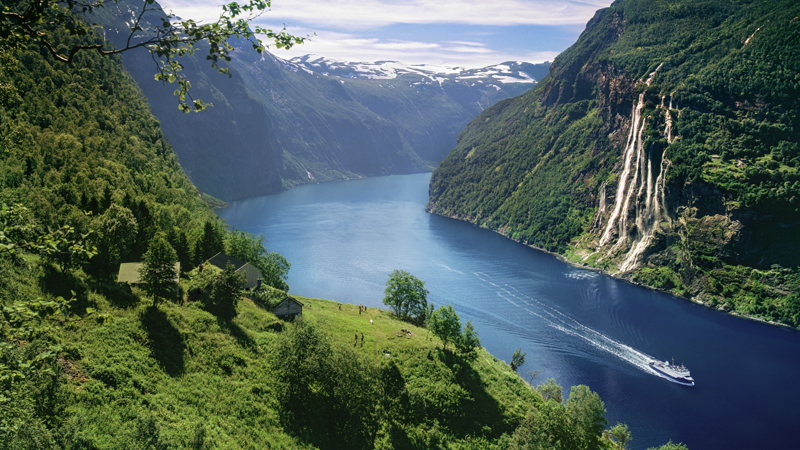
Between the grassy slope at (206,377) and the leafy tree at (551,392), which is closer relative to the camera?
the grassy slope at (206,377)

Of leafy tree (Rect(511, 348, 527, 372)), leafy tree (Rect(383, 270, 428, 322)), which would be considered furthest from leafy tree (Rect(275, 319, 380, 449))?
leafy tree (Rect(511, 348, 527, 372))

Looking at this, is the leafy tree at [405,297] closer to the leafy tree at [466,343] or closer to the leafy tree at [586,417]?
the leafy tree at [466,343]

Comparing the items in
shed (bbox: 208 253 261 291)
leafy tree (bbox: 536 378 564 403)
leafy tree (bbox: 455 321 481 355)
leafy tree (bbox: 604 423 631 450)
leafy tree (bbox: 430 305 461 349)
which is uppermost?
shed (bbox: 208 253 261 291)

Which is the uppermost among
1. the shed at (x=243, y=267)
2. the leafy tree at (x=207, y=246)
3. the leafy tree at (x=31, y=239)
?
the leafy tree at (x=31, y=239)

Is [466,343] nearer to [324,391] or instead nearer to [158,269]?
[324,391]

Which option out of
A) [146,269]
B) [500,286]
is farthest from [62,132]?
[500,286]

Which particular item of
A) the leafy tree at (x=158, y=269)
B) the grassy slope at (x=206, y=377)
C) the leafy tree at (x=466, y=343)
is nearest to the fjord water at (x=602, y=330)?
the leafy tree at (x=466, y=343)

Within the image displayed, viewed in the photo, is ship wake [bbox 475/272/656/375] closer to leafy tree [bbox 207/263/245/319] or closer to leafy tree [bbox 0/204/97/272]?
leafy tree [bbox 207/263/245/319]
